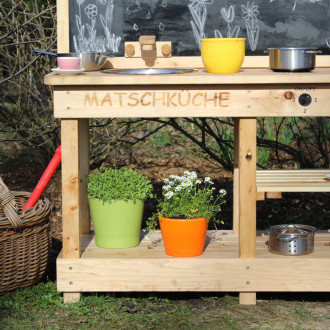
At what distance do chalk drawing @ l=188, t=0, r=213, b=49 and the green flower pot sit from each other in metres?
0.95

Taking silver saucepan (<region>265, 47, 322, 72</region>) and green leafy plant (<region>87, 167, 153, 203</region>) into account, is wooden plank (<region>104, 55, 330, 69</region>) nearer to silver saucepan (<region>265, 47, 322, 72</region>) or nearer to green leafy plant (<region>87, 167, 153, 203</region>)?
silver saucepan (<region>265, 47, 322, 72</region>)

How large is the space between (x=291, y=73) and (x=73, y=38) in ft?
3.91

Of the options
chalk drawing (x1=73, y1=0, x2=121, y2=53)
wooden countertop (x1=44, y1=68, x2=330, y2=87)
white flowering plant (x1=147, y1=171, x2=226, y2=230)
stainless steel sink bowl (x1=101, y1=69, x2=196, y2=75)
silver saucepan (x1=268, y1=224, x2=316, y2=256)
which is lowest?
silver saucepan (x1=268, y1=224, x2=316, y2=256)

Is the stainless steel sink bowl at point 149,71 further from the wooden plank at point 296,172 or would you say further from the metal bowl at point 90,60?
the wooden plank at point 296,172

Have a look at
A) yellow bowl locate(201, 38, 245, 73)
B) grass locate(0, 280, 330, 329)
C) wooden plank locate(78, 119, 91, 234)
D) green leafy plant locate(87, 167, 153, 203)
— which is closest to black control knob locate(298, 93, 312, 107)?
yellow bowl locate(201, 38, 245, 73)

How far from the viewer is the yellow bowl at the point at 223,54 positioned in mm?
3350

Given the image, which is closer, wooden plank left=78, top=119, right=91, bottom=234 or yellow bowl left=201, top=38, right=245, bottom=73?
yellow bowl left=201, top=38, right=245, bottom=73

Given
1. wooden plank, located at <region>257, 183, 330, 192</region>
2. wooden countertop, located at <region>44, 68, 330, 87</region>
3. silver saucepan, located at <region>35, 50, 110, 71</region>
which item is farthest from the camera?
silver saucepan, located at <region>35, 50, 110, 71</region>

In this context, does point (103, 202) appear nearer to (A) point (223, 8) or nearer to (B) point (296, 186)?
(B) point (296, 186)

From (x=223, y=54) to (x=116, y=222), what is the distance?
0.97m

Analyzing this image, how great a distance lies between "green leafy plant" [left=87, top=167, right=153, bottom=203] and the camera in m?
3.54

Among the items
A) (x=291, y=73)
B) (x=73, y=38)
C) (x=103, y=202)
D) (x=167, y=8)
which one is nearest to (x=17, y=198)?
(x=103, y=202)

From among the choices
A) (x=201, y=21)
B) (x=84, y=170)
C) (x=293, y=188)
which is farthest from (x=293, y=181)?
(x=84, y=170)

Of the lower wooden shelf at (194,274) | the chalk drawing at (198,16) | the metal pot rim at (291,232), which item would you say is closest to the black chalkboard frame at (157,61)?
the chalk drawing at (198,16)
